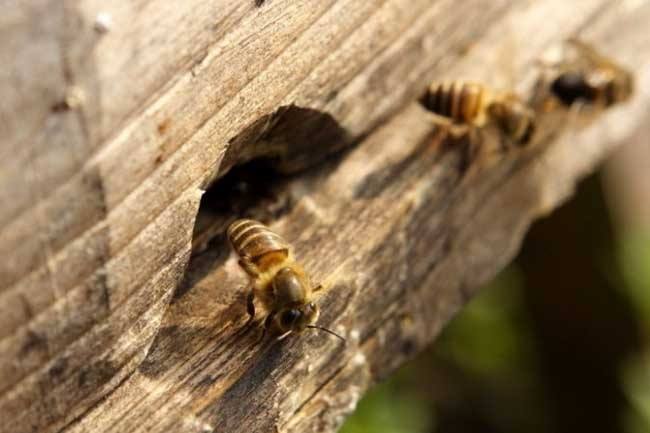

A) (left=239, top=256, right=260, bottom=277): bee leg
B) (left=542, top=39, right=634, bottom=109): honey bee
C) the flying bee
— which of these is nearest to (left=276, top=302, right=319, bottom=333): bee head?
the flying bee

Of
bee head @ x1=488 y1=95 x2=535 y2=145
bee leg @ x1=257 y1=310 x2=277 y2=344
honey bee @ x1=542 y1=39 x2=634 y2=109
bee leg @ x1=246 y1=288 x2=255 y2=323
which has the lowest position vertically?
honey bee @ x1=542 y1=39 x2=634 y2=109

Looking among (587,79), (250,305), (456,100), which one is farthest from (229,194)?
(587,79)

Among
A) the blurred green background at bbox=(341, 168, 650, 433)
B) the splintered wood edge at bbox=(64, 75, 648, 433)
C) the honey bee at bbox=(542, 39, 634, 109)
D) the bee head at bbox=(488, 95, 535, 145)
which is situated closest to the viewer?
the splintered wood edge at bbox=(64, 75, 648, 433)

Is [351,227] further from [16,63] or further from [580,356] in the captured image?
[580,356]

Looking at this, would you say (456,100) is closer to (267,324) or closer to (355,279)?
(355,279)

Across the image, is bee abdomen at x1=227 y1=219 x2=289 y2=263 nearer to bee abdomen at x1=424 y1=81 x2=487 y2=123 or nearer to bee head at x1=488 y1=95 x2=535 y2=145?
bee abdomen at x1=424 y1=81 x2=487 y2=123

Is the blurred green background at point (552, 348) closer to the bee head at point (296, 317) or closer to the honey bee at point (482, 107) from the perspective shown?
the honey bee at point (482, 107)
